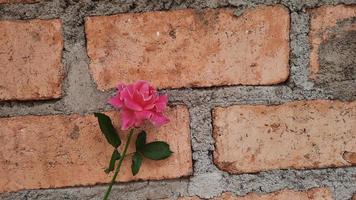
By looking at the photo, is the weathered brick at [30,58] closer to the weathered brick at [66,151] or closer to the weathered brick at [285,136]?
the weathered brick at [66,151]

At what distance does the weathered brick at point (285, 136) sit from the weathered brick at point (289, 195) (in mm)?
29

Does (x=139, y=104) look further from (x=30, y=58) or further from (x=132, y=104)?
(x=30, y=58)

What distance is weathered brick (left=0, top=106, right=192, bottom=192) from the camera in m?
0.49

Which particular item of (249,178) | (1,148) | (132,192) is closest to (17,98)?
(1,148)

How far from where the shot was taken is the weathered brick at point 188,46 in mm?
483

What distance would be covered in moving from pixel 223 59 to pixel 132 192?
0.17 m

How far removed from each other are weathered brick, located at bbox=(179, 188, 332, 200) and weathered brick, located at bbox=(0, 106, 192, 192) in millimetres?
55

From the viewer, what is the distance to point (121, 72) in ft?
1.60

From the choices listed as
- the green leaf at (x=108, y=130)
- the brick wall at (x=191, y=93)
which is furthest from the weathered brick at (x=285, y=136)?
the green leaf at (x=108, y=130)

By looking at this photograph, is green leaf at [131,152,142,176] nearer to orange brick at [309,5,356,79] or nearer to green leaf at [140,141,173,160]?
green leaf at [140,141,173,160]

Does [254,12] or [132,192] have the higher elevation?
[254,12]

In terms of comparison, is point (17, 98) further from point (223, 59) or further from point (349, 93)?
point (349, 93)

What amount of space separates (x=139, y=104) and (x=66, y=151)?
0.10 metres

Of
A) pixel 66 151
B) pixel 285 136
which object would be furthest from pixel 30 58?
pixel 285 136
